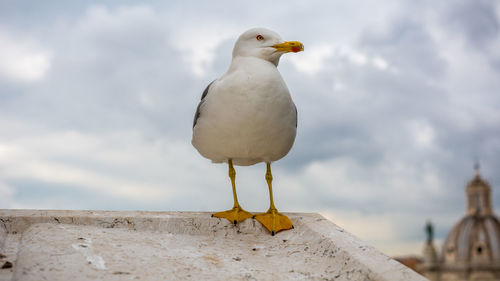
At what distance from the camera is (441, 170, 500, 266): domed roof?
5216 cm

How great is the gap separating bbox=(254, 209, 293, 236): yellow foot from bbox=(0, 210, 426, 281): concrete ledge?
0.05 m

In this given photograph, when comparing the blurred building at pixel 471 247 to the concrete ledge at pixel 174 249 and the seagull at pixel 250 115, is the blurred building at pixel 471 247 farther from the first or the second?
the concrete ledge at pixel 174 249

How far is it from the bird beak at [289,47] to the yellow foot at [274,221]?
1241 millimetres

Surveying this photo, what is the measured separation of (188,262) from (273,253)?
72 cm

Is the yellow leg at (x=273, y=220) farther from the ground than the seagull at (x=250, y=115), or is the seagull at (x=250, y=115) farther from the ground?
the seagull at (x=250, y=115)

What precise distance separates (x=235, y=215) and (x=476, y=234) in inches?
2140

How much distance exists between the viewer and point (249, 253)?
406 cm

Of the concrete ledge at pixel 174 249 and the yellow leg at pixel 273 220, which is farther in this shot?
the yellow leg at pixel 273 220

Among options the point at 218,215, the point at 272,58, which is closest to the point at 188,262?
the point at 218,215

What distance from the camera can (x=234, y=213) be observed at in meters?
4.52

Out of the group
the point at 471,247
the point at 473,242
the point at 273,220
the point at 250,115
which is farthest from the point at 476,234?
the point at 250,115

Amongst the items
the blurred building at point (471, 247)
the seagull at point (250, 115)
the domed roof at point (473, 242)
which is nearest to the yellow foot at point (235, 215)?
the seagull at point (250, 115)

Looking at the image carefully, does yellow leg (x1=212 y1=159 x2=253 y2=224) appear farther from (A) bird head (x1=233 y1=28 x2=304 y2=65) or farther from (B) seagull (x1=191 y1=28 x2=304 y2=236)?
(A) bird head (x1=233 y1=28 x2=304 y2=65)

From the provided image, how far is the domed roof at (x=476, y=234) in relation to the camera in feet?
171
